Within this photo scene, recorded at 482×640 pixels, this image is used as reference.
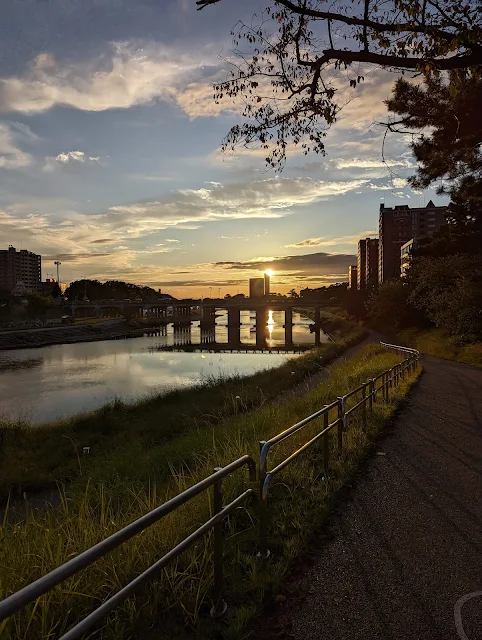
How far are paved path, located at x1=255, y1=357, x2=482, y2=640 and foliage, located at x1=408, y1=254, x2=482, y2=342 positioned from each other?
46.0ft

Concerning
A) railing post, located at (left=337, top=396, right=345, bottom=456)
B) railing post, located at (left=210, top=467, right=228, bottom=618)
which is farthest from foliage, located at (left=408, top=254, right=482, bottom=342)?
railing post, located at (left=210, top=467, right=228, bottom=618)

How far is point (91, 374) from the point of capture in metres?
43.5

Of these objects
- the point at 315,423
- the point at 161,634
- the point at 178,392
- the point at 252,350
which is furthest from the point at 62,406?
the point at 252,350

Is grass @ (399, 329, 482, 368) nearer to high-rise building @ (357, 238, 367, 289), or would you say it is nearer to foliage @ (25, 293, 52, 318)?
foliage @ (25, 293, 52, 318)

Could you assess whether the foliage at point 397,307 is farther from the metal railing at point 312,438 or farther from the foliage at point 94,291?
the foliage at point 94,291

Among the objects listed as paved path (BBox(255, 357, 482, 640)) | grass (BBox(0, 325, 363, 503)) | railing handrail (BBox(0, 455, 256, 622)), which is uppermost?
railing handrail (BBox(0, 455, 256, 622))

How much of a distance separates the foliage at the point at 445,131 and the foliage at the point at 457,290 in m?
3.32

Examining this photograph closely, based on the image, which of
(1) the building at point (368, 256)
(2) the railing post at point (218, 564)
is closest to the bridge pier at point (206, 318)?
(1) the building at point (368, 256)

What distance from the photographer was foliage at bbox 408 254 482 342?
19859mm

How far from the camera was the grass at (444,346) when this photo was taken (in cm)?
2569

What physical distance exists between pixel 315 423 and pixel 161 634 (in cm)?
575

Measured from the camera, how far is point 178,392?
26.0 metres

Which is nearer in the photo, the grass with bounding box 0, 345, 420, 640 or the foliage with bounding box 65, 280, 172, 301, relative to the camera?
the grass with bounding box 0, 345, 420, 640

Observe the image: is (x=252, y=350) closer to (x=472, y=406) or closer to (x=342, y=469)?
(x=472, y=406)
